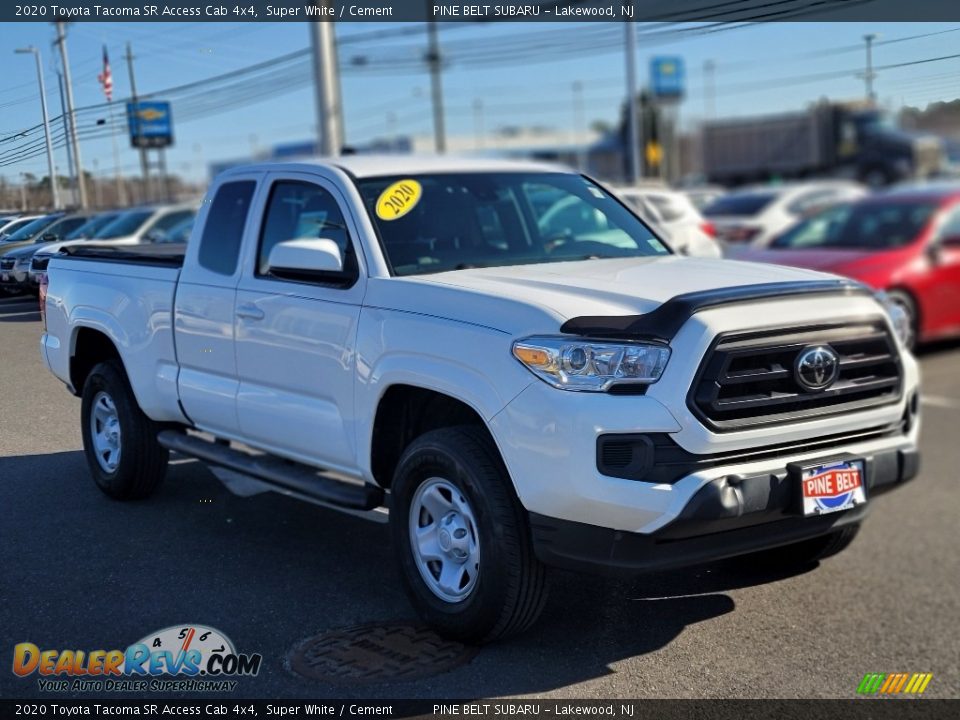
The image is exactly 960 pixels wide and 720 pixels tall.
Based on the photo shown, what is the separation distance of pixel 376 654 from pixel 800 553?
7.34 ft

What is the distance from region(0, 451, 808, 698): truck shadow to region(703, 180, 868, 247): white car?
1233 cm

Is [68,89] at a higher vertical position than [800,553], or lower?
higher

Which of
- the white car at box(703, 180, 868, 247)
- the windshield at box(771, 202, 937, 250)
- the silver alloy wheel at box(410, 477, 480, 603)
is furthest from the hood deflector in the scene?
the white car at box(703, 180, 868, 247)

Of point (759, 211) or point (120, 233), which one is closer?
point (120, 233)

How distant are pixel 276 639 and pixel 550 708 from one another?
1073 millimetres

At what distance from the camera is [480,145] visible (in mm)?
71875

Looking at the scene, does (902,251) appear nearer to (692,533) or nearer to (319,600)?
(692,533)

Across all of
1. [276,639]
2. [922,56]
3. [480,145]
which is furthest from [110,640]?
[480,145]

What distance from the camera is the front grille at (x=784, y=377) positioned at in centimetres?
385

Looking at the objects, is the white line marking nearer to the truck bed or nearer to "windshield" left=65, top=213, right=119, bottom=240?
the truck bed

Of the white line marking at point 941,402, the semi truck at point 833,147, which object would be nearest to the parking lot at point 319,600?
the white line marking at point 941,402

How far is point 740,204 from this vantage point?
62.4 ft

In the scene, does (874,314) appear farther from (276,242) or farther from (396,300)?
(276,242)
